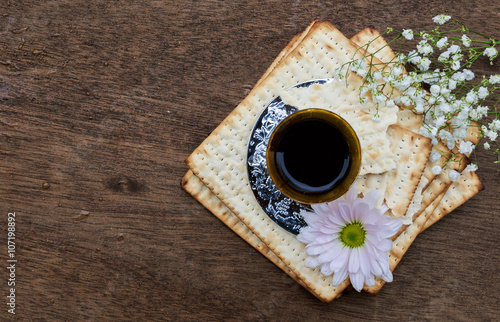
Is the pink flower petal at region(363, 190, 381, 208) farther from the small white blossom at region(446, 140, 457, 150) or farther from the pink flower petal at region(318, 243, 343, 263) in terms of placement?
the small white blossom at region(446, 140, 457, 150)

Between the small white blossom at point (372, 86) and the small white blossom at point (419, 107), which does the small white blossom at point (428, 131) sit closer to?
the small white blossom at point (419, 107)

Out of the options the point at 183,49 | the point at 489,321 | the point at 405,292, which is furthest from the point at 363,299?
the point at 183,49

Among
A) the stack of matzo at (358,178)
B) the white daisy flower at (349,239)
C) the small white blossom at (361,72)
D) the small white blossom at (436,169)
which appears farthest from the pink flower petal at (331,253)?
the small white blossom at (361,72)

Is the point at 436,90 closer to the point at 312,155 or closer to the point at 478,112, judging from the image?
the point at 478,112

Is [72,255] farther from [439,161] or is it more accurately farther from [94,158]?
[439,161]

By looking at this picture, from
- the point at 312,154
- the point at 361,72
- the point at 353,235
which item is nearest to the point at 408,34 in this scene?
the point at 361,72
